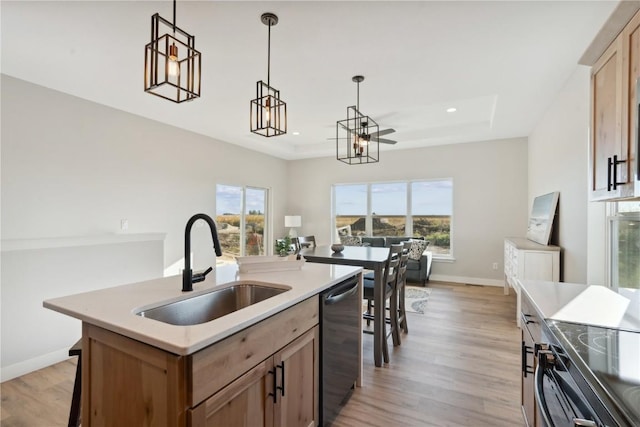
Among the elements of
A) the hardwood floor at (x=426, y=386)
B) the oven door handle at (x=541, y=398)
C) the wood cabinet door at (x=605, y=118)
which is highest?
the wood cabinet door at (x=605, y=118)

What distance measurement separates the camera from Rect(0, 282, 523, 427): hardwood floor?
6.59ft

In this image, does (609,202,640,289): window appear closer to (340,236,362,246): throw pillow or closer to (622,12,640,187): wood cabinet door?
(622,12,640,187): wood cabinet door

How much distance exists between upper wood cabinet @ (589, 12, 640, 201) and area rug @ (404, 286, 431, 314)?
293 cm

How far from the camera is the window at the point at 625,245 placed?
1969mm

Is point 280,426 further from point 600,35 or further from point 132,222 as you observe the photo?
point 132,222

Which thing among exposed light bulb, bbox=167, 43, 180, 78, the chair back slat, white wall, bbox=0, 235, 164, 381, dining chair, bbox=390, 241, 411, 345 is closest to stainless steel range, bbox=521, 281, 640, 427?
the chair back slat

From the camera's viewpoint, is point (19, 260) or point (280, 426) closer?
point (280, 426)

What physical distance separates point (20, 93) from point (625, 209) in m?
5.33

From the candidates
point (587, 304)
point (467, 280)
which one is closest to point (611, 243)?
point (587, 304)

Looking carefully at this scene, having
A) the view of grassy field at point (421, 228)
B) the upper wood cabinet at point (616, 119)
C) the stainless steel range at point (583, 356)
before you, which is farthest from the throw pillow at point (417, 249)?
the upper wood cabinet at point (616, 119)

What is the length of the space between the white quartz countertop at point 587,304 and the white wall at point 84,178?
3835mm

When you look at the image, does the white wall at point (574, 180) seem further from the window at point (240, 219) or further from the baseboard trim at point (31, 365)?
the window at point (240, 219)

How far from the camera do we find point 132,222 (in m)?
4.01

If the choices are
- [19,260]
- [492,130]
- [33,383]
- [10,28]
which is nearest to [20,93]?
[10,28]
